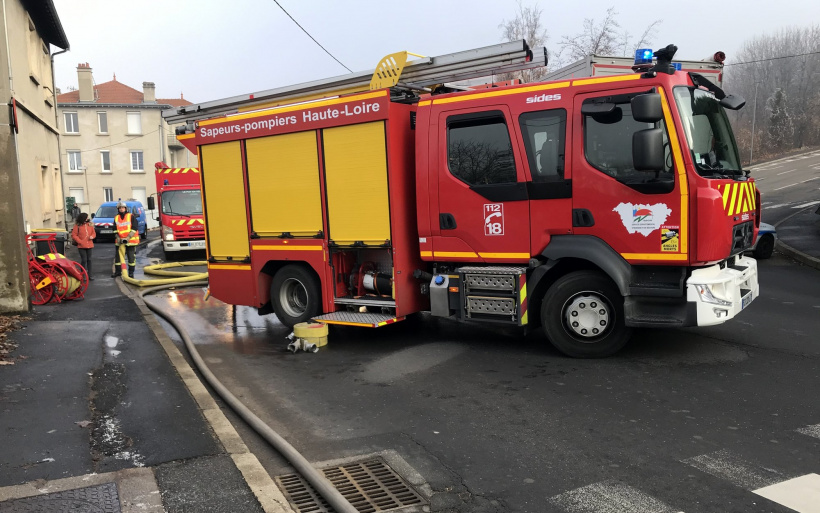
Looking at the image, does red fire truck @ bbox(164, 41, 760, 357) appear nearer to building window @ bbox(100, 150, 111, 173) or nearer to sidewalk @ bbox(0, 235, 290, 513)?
sidewalk @ bbox(0, 235, 290, 513)

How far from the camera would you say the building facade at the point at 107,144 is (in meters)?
49.6

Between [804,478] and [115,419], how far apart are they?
15.2ft

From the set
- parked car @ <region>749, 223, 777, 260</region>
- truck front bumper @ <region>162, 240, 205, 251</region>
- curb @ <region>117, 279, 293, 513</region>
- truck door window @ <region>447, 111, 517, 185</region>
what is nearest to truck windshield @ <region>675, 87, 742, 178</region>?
truck door window @ <region>447, 111, 517, 185</region>

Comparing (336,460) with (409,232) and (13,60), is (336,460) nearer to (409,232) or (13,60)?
(409,232)

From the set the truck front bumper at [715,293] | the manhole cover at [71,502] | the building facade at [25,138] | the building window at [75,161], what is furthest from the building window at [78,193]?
the truck front bumper at [715,293]

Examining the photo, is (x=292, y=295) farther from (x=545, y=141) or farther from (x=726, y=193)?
(x=726, y=193)

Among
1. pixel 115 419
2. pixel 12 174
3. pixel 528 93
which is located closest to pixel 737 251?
pixel 528 93

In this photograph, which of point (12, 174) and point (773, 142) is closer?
point (12, 174)

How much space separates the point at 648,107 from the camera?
5.60 m

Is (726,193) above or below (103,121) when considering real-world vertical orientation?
below

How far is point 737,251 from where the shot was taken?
20.6ft

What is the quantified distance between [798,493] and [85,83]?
183ft

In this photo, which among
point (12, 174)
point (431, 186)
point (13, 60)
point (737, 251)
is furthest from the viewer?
point (13, 60)

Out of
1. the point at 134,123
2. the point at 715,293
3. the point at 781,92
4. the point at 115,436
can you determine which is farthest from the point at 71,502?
the point at 781,92
